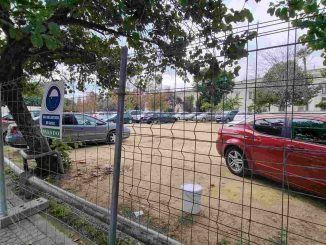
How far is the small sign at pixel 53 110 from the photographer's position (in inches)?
117

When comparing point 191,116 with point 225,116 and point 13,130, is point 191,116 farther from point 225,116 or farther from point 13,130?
point 13,130

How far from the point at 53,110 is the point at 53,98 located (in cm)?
14

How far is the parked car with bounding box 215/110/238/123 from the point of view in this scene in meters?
2.25

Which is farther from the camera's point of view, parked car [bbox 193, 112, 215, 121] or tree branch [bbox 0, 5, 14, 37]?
tree branch [bbox 0, 5, 14, 37]

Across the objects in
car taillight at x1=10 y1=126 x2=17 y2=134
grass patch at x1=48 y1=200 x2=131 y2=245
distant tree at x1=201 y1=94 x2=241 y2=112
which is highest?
distant tree at x1=201 y1=94 x2=241 y2=112

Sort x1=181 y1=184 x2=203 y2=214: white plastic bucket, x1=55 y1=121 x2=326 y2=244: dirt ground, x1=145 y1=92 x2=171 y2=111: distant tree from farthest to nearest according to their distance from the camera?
1. x1=181 y1=184 x2=203 y2=214: white plastic bucket
2. x1=55 y1=121 x2=326 y2=244: dirt ground
3. x1=145 y1=92 x2=171 y2=111: distant tree

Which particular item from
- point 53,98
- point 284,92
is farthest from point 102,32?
point 284,92

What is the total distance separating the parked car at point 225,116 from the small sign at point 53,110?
5.53ft

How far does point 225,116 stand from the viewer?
2.29 metres

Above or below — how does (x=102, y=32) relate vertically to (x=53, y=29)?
above

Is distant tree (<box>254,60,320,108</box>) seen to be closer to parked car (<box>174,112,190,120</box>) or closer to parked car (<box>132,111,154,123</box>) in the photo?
parked car (<box>174,112,190,120</box>)

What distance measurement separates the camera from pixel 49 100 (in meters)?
3.13

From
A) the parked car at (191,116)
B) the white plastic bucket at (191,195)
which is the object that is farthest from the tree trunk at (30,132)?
the parked car at (191,116)

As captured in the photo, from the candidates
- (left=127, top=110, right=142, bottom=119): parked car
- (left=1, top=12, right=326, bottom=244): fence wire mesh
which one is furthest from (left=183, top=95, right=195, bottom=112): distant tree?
(left=127, top=110, right=142, bottom=119): parked car
